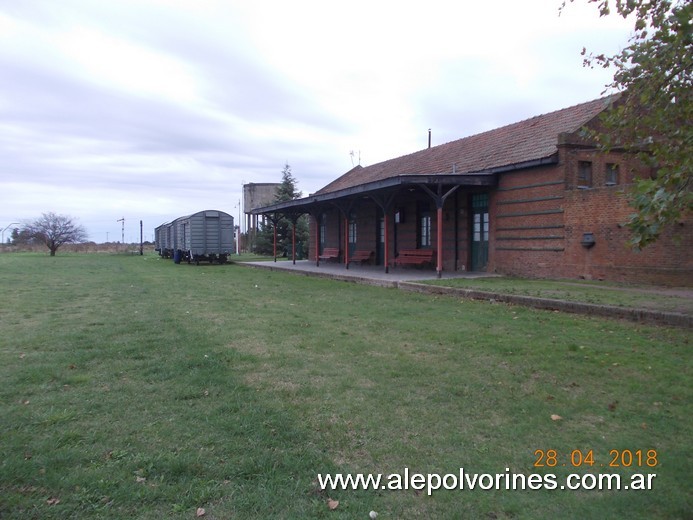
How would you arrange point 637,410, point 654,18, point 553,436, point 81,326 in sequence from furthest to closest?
1. point 81,326
2. point 654,18
3. point 637,410
4. point 553,436

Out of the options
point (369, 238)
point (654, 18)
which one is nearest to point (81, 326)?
point (654, 18)

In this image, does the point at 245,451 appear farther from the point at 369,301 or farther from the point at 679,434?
the point at 369,301

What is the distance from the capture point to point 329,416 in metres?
4.30

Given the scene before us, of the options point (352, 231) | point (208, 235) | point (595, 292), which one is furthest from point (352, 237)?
point (595, 292)

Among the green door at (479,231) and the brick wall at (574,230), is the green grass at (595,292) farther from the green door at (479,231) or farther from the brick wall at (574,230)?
the green door at (479,231)

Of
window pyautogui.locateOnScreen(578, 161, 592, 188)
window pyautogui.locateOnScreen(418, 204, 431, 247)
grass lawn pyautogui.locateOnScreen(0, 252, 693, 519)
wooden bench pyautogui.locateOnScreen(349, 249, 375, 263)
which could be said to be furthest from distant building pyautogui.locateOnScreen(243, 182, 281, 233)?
grass lawn pyautogui.locateOnScreen(0, 252, 693, 519)

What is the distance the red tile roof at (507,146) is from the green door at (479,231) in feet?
3.63

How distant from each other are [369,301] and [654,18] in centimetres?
746

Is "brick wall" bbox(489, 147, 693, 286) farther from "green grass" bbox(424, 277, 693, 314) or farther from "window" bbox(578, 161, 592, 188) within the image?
"green grass" bbox(424, 277, 693, 314)

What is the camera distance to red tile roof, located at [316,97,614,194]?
15.9 meters

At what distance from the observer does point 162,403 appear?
15.1 feet

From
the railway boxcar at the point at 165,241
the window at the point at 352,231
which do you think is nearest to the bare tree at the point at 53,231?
the railway boxcar at the point at 165,241

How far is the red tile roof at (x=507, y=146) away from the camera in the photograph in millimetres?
15938

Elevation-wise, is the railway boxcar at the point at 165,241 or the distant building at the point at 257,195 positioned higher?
the distant building at the point at 257,195
